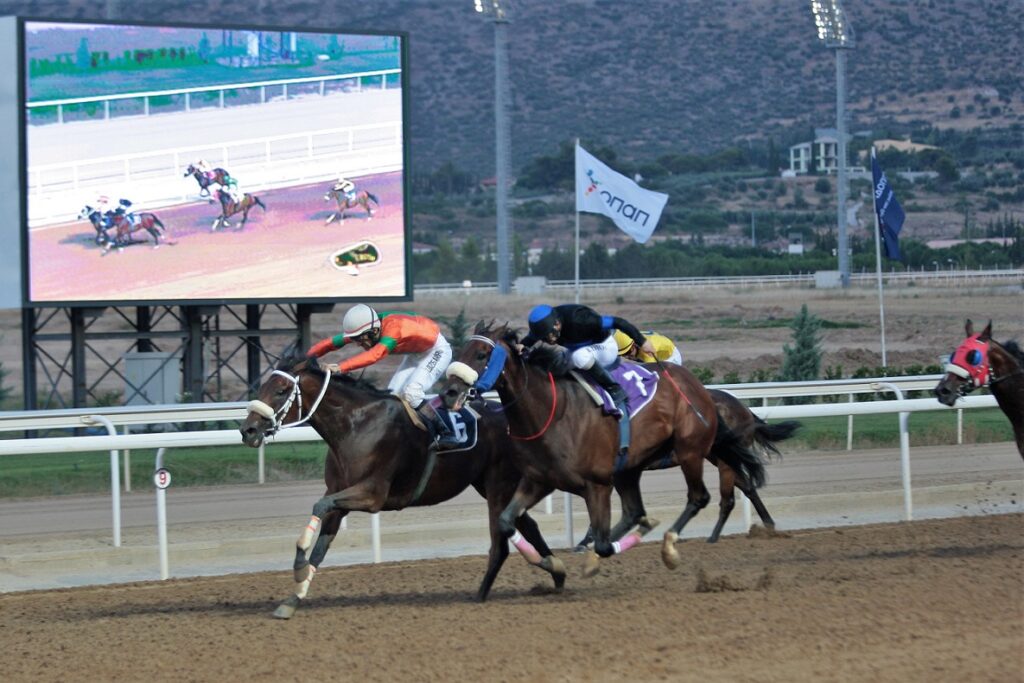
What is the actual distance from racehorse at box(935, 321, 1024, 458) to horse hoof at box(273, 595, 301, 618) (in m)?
3.89

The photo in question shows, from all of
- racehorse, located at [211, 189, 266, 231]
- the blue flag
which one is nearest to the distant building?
the blue flag

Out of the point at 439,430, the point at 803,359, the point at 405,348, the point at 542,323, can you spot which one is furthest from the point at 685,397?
the point at 803,359

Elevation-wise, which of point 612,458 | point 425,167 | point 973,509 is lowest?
point 973,509

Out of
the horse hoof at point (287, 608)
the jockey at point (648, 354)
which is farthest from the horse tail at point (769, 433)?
the horse hoof at point (287, 608)

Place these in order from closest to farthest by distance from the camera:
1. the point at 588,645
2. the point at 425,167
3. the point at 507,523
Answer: the point at 588,645 < the point at 507,523 < the point at 425,167

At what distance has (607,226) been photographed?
67312 millimetres

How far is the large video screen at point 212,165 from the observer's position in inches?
680

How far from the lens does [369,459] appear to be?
698 centimetres

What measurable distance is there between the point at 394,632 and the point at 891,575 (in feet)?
9.08

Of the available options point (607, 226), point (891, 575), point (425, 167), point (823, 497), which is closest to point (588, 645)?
point (891, 575)

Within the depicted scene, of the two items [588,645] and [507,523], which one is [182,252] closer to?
[507,523]

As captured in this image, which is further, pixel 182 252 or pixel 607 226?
pixel 607 226

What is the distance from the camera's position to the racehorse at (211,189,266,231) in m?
17.8

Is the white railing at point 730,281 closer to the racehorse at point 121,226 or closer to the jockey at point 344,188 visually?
the jockey at point 344,188
